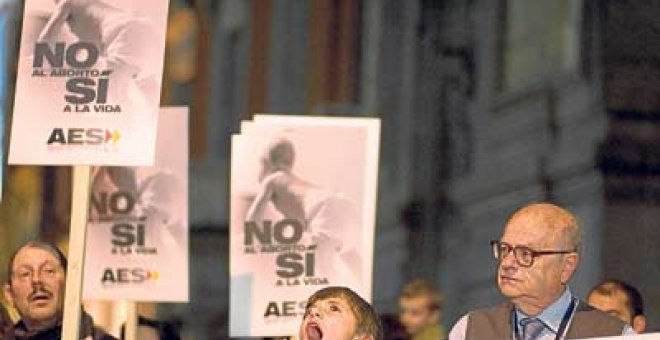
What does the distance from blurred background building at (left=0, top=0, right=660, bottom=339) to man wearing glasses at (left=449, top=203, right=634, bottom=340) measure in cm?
193

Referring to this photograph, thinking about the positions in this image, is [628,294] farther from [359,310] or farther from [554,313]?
[359,310]

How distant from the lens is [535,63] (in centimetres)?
535

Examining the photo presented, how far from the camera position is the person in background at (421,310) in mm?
5102

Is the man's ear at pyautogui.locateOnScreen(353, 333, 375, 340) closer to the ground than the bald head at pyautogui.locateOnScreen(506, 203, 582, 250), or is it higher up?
closer to the ground

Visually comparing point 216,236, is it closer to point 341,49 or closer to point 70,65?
point 341,49

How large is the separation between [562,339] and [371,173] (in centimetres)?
108

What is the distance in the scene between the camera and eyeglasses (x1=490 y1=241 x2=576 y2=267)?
3.18 meters

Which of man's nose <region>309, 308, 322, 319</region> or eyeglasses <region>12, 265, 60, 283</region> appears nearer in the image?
man's nose <region>309, 308, 322, 319</region>

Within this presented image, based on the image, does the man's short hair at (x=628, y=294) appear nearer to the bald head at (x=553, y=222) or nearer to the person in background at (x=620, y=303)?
the person in background at (x=620, y=303)

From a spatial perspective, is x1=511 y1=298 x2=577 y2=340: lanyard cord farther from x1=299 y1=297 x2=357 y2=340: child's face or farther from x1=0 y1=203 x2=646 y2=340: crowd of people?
x1=299 y1=297 x2=357 y2=340: child's face

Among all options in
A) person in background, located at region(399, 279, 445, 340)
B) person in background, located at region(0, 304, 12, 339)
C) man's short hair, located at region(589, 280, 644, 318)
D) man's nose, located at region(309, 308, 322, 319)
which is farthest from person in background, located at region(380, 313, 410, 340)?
man's nose, located at region(309, 308, 322, 319)

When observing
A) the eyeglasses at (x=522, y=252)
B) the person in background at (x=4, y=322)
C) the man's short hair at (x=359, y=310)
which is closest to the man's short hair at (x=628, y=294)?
the eyeglasses at (x=522, y=252)

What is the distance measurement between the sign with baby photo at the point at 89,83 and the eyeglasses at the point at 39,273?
0.60m

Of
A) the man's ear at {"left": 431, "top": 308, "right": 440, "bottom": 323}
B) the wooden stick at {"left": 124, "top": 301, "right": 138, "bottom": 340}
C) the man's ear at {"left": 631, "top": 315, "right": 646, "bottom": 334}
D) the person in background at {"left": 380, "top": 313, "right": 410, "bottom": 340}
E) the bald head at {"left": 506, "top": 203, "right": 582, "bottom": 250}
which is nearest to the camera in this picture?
the bald head at {"left": 506, "top": 203, "right": 582, "bottom": 250}
